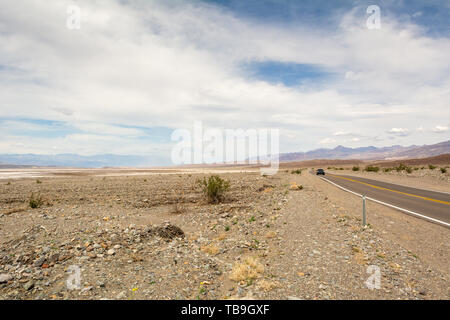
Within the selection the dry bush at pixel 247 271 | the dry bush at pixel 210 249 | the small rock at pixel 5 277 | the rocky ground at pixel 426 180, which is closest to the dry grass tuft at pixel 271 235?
the dry bush at pixel 210 249

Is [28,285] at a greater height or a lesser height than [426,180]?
lesser

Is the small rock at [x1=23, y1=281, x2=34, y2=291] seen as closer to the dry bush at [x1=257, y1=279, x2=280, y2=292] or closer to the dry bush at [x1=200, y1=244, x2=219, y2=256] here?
the dry bush at [x1=200, y1=244, x2=219, y2=256]

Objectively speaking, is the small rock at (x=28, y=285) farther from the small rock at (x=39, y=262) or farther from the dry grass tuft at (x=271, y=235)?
the dry grass tuft at (x=271, y=235)

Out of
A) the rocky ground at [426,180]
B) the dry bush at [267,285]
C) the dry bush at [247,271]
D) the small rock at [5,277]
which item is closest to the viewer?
the dry bush at [267,285]

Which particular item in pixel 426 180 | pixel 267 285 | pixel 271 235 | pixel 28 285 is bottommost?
pixel 28 285

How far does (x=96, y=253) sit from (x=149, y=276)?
270cm

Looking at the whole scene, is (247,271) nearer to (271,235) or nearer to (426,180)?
(271,235)

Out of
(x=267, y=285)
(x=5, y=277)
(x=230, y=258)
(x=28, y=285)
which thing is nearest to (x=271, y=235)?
(x=230, y=258)

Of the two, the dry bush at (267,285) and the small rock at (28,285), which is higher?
the dry bush at (267,285)

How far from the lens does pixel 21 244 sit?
882 centimetres

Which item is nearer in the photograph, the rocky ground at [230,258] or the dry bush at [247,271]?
the rocky ground at [230,258]
